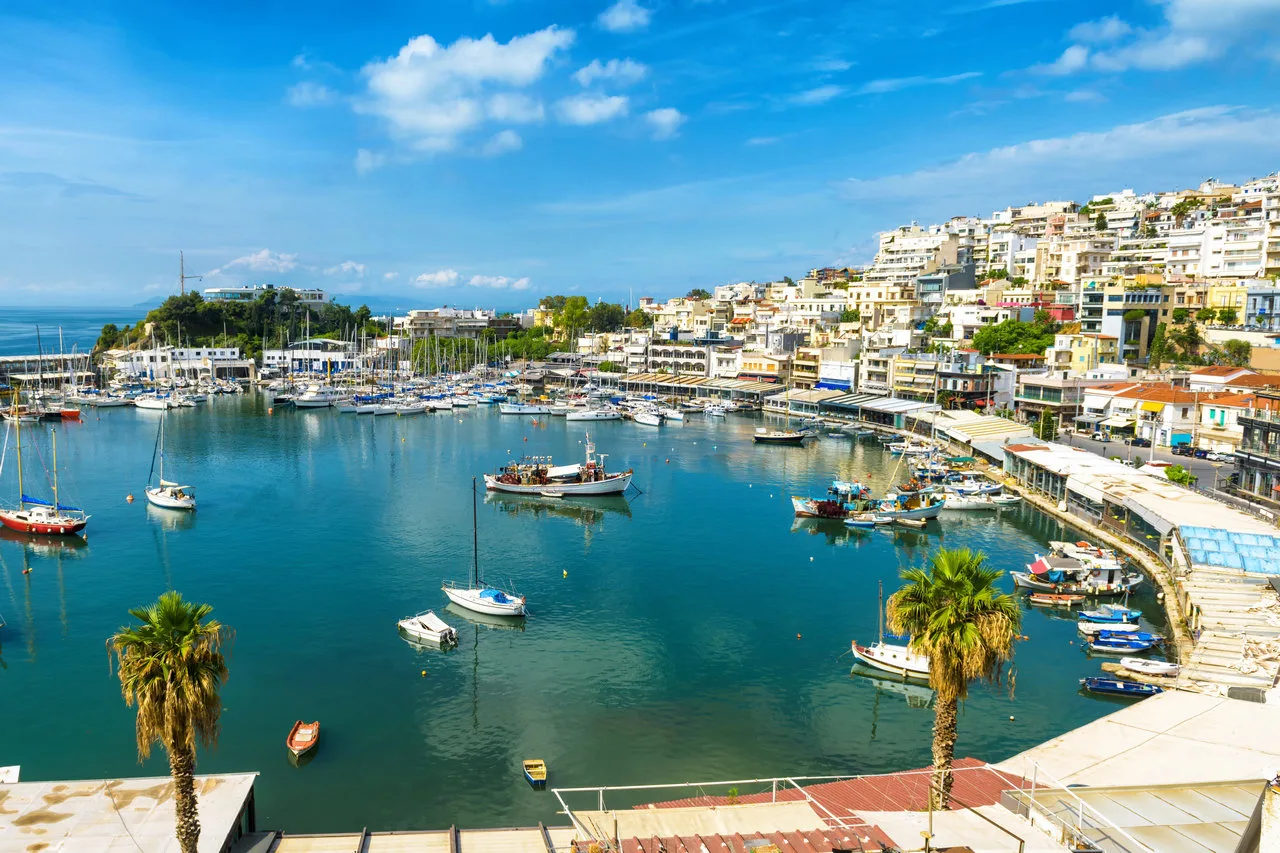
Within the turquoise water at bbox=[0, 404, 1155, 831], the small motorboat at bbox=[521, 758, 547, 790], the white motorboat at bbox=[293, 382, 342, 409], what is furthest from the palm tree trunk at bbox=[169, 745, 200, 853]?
the white motorboat at bbox=[293, 382, 342, 409]

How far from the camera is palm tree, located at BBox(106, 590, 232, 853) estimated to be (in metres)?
12.2

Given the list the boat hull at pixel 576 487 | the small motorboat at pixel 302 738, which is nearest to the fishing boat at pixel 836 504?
the boat hull at pixel 576 487

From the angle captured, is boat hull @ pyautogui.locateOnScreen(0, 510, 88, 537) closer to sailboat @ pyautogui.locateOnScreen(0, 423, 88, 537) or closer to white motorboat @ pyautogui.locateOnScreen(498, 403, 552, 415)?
sailboat @ pyautogui.locateOnScreen(0, 423, 88, 537)

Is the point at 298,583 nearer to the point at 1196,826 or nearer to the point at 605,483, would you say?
the point at 605,483

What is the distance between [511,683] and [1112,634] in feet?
69.7

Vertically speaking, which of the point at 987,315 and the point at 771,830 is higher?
the point at 987,315

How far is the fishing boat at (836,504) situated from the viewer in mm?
48938

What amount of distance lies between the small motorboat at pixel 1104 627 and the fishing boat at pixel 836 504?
61.0 feet

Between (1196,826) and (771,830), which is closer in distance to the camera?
(1196,826)

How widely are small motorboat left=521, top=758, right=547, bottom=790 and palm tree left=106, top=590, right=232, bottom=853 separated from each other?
932cm

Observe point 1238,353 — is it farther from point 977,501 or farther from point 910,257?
point 910,257

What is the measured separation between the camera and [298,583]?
3525 cm

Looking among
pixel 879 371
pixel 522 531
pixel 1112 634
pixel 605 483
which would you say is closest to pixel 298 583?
pixel 522 531

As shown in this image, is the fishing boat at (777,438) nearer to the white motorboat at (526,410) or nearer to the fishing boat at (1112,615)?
the white motorboat at (526,410)
